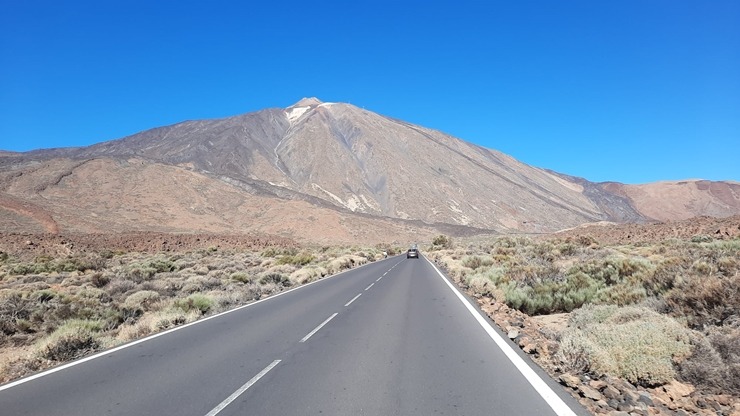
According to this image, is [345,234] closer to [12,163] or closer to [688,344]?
[12,163]

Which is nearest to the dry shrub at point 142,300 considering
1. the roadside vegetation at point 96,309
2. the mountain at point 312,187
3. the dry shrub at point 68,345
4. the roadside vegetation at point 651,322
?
the roadside vegetation at point 96,309

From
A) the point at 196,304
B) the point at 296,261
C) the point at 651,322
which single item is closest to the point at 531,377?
the point at 651,322

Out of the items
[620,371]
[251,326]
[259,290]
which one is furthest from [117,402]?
[259,290]

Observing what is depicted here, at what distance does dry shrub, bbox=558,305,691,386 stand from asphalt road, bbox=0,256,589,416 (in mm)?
698

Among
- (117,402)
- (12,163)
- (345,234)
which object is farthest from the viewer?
(12,163)

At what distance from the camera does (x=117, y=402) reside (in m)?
5.61

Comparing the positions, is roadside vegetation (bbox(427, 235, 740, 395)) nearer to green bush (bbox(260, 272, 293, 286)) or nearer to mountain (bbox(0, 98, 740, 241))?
green bush (bbox(260, 272, 293, 286))

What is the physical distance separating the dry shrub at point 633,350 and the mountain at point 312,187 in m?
65.9

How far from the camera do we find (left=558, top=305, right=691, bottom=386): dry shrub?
18.5ft

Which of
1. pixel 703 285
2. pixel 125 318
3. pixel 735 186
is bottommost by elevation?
pixel 125 318

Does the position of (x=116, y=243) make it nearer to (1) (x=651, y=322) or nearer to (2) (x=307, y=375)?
(2) (x=307, y=375)

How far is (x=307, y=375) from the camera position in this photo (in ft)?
21.2

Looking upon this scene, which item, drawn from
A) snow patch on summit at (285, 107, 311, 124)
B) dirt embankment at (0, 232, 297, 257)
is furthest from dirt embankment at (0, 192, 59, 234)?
snow patch on summit at (285, 107, 311, 124)

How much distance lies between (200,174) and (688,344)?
10648cm
